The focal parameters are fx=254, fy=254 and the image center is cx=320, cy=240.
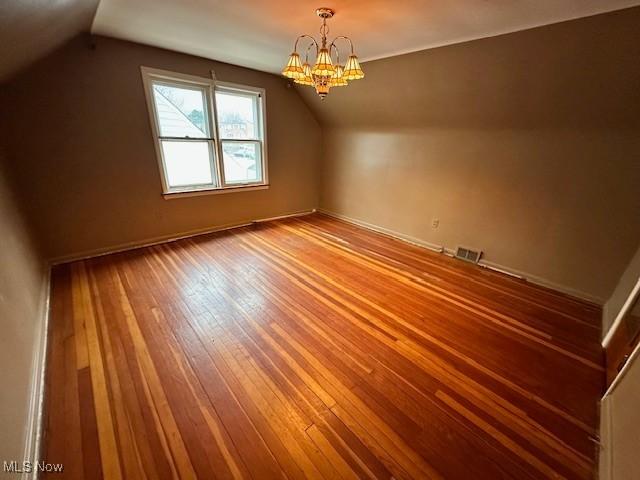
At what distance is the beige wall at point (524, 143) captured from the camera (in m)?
1.98

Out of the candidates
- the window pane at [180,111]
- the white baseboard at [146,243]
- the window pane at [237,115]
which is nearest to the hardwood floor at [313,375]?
the white baseboard at [146,243]

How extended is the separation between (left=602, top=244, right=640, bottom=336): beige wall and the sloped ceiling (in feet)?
13.7

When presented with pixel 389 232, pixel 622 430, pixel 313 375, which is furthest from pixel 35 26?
pixel 389 232

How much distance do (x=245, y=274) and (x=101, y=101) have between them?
7.88ft

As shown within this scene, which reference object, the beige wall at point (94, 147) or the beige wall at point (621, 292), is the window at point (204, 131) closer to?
the beige wall at point (94, 147)

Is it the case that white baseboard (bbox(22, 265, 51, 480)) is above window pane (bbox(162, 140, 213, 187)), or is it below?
below

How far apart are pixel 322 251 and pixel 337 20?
7.80 ft

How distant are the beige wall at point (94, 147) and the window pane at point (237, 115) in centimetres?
23

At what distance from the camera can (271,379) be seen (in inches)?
61.9

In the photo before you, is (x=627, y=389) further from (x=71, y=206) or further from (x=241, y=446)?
(x=71, y=206)

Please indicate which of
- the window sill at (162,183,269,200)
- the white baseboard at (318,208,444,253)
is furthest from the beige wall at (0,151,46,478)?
the white baseboard at (318,208,444,253)

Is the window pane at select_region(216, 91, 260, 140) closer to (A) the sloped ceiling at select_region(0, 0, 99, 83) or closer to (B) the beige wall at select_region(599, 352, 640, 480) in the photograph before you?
(A) the sloped ceiling at select_region(0, 0, 99, 83)

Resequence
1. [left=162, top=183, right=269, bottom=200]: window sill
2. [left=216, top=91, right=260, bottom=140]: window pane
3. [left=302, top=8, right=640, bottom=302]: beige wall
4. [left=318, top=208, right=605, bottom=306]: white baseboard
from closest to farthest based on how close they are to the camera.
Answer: [left=302, top=8, right=640, bottom=302]: beige wall
[left=318, top=208, right=605, bottom=306]: white baseboard
[left=162, top=183, right=269, bottom=200]: window sill
[left=216, top=91, right=260, bottom=140]: window pane

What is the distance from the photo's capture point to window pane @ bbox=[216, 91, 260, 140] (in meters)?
3.61
